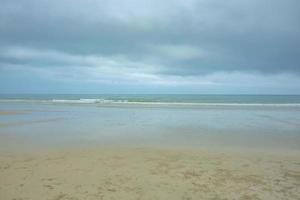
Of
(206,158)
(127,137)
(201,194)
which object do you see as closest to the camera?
(201,194)

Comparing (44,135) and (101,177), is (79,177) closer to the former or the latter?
(101,177)

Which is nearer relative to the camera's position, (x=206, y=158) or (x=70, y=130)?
(x=206, y=158)

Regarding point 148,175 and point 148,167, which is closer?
point 148,175

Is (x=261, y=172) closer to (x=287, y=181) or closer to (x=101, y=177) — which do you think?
(x=287, y=181)

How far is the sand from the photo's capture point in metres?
5.07

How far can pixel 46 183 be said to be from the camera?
Answer: 18.2 ft

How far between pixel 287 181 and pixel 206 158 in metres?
2.38

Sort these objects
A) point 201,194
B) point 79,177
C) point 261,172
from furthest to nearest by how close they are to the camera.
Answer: point 261,172
point 79,177
point 201,194

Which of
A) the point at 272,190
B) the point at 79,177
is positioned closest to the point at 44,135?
the point at 79,177

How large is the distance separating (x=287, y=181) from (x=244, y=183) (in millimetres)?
911

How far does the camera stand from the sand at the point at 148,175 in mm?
5070

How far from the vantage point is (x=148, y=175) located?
241 inches

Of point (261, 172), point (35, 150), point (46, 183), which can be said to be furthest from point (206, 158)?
point (35, 150)

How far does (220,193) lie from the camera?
16.8ft
